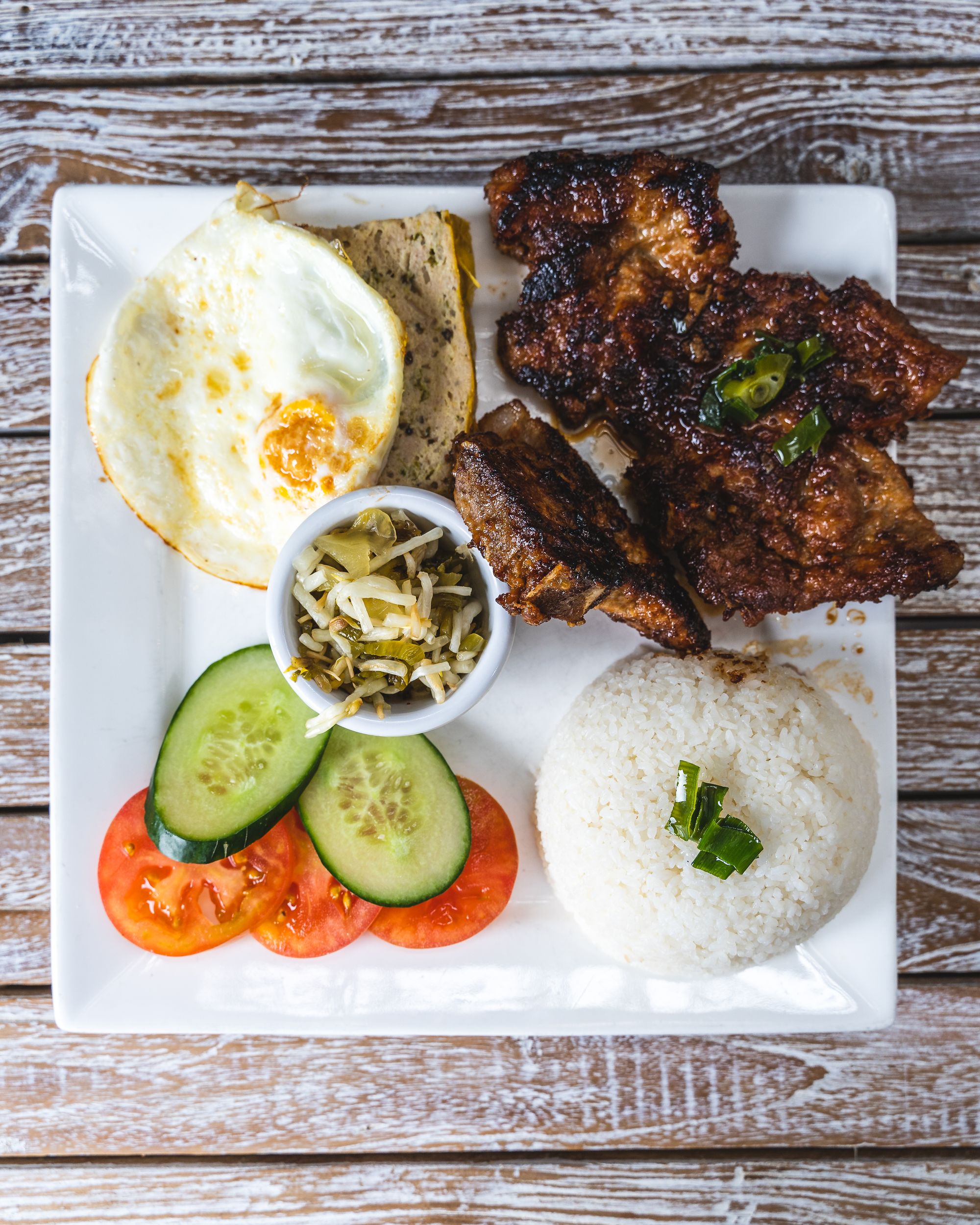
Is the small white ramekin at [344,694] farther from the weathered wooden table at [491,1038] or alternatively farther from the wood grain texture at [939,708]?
the wood grain texture at [939,708]

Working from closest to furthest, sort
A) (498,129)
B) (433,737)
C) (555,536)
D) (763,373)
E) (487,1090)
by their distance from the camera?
(555,536) → (763,373) → (433,737) → (498,129) → (487,1090)

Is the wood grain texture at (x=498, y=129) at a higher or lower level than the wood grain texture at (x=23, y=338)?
higher

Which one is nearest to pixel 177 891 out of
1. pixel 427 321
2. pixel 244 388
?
pixel 244 388

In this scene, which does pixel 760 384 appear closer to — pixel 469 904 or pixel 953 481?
pixel 953 481

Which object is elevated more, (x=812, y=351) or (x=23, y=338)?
(x=23, y=338)

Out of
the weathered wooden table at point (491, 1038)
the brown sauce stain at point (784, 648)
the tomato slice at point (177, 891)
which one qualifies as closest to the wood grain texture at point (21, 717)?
the weathered wooden table at point (491, 1038)

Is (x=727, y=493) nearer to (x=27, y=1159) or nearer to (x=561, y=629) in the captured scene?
(x=561, y=629)
